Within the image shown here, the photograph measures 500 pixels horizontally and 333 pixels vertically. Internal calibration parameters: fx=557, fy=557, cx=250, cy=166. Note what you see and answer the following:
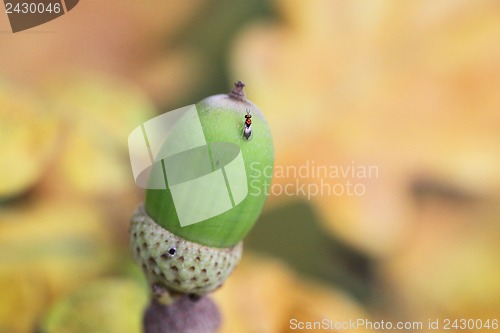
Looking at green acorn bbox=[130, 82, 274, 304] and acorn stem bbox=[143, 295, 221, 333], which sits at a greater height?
green acorn bbox=[130, 82, 274, 304]

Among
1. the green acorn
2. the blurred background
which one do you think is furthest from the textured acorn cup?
the blurred background

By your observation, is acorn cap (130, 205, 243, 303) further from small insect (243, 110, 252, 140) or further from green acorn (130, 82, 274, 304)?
small insect (243, 110, 252, 140)

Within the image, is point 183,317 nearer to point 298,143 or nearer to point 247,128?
point 247,128

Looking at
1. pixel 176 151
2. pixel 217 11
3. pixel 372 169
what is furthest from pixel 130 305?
pixel 217 11

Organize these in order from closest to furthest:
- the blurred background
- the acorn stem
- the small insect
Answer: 1. the small insect
2. the acorn stem
3. the blurred background

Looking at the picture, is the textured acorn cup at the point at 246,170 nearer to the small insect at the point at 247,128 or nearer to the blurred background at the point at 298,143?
the small insect at the point at 247,128
